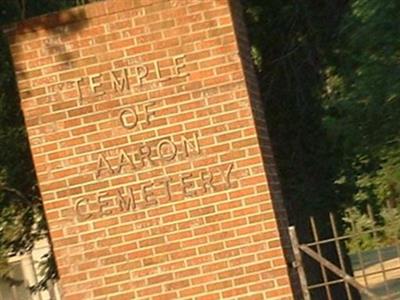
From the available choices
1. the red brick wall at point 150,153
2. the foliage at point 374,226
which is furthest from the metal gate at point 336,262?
the red brick wall at point 150,153

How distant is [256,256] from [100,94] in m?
1.54

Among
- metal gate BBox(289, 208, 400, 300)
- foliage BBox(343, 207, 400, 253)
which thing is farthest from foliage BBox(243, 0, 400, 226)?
metal gate BBox(289, 208, 400, 300)

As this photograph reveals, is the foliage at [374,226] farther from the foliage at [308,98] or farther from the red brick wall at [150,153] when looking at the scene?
the red brick wall at [150,153]

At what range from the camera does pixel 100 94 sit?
26.0 feet

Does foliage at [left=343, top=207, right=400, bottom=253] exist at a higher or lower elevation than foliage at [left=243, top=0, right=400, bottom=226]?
lower

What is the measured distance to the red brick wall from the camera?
7.81 metres

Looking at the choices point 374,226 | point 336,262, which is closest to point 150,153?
point 374,226

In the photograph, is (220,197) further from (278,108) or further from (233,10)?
(278,108)

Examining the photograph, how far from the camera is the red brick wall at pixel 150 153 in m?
7.81

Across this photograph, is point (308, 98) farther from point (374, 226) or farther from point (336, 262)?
point (374, 226)

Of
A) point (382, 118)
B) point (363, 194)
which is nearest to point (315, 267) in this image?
point (363, 194)

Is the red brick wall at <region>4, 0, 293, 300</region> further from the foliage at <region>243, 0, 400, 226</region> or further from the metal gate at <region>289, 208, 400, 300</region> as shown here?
the foliage at <region>243, 0, 400, 226</region>

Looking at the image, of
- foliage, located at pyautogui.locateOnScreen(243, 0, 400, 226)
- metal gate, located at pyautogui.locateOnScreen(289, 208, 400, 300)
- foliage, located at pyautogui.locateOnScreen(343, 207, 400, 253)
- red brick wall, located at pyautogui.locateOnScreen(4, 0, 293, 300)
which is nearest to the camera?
red brick wall, located at pyautogui.locateOnScreen(4, 0, 293, 300)

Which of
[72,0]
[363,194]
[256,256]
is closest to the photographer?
[256,256]
